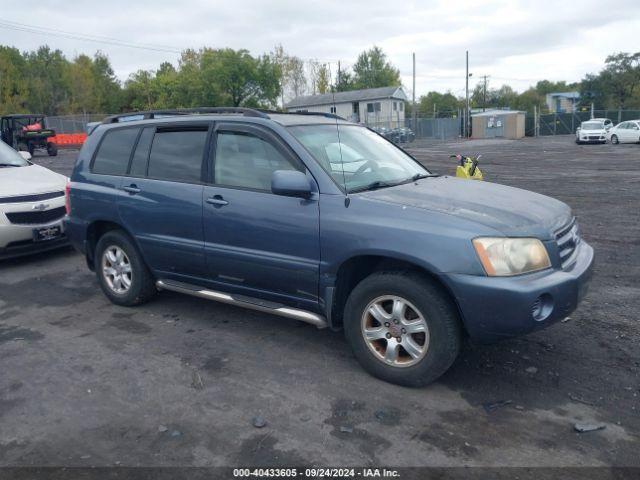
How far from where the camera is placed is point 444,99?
96.9 metres

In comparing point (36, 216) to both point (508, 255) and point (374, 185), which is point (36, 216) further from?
point (508, 255)

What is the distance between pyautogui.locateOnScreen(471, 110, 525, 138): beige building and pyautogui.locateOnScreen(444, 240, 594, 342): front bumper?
2075 inches

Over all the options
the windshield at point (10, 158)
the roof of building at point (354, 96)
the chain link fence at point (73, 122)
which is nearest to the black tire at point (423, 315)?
the windshield at point (10, 158)

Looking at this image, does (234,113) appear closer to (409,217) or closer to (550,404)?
(409,217)

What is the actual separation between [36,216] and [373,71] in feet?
297

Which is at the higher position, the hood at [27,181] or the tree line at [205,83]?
the tree line at [205,83]

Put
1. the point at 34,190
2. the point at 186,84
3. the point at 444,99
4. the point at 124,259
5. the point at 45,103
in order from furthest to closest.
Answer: the point at 444,99 → the point at 45,103 → the point at 186,84 → the point at 34,190 → the point at 124,259

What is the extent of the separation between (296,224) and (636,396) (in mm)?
2447

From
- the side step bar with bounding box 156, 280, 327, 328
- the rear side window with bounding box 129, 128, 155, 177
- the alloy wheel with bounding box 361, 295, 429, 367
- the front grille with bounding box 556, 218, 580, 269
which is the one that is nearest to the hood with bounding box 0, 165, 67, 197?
the rear side window with bounding box 129, 128, 155, 177

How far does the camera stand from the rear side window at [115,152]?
5.46m

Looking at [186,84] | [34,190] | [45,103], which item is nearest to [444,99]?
[186,84]

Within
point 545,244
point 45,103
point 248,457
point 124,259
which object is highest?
point 45,103

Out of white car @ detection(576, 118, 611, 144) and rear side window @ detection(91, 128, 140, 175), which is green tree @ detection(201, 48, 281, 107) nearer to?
white car @ detection(576, 118, 611, 144)

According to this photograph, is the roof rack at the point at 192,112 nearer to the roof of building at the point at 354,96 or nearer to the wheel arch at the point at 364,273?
the wheel arch at the point at 364,273
